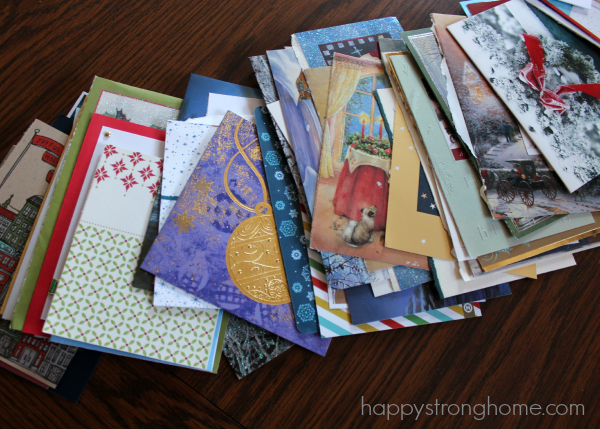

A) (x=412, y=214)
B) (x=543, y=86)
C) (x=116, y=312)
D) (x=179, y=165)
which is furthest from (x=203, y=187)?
(x=543, y=86)

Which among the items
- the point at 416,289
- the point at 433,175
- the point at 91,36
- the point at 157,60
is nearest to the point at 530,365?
the point at 416,289

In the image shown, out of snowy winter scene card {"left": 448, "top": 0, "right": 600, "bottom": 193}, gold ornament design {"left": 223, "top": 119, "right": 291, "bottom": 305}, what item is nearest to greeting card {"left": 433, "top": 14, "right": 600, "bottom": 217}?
snowy winter scene card {"left": 448, "top": 0, "right": 600, "bottom": 193}

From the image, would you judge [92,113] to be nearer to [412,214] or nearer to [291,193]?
[291,193]

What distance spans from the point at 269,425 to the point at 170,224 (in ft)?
1.44

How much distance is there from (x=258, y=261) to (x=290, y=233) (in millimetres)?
82

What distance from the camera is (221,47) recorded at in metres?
0.89

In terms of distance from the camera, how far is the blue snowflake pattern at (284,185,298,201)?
0.75 meters

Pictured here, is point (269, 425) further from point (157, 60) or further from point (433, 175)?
point (157, 60)

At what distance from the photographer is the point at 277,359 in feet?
2.52

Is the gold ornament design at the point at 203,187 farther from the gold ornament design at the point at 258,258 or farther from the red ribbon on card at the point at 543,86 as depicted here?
the red ribbon on card at the point at 543,86

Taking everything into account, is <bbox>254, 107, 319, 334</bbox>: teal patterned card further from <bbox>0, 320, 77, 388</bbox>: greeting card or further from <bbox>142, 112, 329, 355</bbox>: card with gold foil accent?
<bbox>0, 320, 77, 388</bbox>: greeting card

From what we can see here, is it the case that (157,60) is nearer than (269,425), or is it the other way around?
(269,425)

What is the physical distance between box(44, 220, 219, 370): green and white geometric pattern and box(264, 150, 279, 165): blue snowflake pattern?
0.30 m

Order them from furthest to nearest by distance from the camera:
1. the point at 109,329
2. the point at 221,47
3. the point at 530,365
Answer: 1. the point at 221,47
2. the point at 530,365
3. the point at 109,329
